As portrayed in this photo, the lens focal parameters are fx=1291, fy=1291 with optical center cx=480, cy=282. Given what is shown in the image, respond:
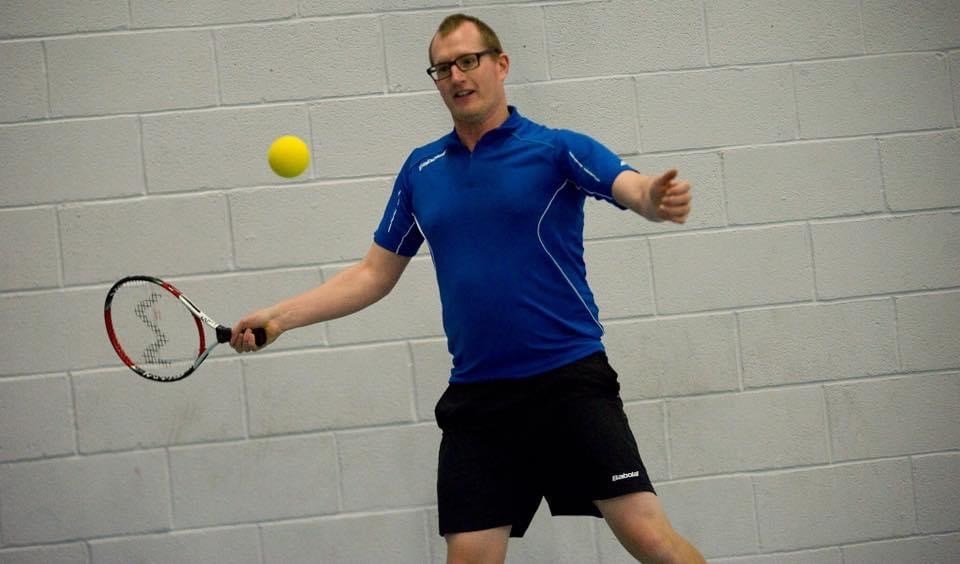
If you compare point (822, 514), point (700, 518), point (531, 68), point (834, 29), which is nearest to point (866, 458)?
point (822, 514)

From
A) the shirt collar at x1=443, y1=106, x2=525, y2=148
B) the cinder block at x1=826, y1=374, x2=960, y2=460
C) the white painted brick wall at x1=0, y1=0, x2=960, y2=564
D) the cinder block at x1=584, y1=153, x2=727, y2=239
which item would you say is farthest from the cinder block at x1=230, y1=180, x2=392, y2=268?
the cinder block at x1=826, y1=374, x2=960, y2=460

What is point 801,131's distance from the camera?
4.50 meters

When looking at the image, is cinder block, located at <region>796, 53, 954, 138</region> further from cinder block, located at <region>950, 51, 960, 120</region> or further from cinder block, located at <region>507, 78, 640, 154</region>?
cinder block, located at <region>507, 78, 640, 154</region>

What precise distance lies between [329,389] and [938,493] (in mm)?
2174

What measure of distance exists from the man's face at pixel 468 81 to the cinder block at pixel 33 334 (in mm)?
1813

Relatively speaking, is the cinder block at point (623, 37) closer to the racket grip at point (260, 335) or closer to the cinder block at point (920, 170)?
the cinder block at point (920, 170)

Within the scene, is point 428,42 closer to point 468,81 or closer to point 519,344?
point 468,81

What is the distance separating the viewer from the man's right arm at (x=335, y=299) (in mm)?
3299

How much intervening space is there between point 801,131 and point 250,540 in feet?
7.77

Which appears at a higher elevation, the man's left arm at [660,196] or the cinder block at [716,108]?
the cinder block at [716,108]

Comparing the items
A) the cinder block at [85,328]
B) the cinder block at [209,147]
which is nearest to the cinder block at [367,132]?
the cinder block at [209,147]

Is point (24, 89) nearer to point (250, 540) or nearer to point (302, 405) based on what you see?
point (302, 405)

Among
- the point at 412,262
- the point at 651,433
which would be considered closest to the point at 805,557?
the point at 651,433

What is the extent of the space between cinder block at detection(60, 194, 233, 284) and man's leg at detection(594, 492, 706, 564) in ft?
6.03
